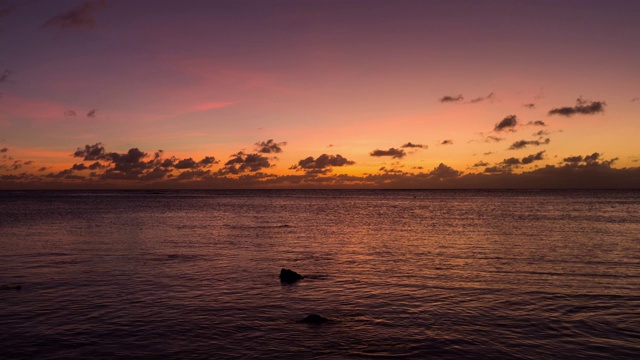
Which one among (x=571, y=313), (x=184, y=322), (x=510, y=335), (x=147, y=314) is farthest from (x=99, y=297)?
(x=571, y=313)

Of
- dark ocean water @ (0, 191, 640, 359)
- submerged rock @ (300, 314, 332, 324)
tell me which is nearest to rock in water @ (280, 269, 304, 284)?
dark ocean water @ (0, 191, 640, 359)

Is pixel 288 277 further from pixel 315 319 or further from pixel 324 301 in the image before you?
pixel 315 319

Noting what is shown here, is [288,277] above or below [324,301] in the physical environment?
above

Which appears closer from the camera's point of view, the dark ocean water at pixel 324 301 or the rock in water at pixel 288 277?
the dark ocean water at pixel 324 301

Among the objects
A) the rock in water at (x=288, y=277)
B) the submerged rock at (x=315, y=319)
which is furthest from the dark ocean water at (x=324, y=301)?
the rock in water at (x=288, y=277)

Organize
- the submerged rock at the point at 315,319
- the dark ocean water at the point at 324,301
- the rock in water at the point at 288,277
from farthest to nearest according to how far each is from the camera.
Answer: the rock in water at the point at 288,277 < the submerged rock at the point at 315,319 < the dark ocean water at the point at 324,301

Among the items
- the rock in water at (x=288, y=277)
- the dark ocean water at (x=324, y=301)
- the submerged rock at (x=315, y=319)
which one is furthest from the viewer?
the rock in water at (x=288, y=277)

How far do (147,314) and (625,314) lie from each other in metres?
20.7

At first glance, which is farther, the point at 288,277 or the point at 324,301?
the point at 288,277

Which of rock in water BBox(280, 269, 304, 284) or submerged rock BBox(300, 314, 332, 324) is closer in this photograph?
submerged rock BBox(300, 314, 332, 324)

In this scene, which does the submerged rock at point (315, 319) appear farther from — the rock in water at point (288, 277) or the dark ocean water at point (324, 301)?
the rock in water at point (288, 277)

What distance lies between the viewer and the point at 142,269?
33.0 m

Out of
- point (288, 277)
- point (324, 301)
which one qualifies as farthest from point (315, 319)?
point (288, 277)

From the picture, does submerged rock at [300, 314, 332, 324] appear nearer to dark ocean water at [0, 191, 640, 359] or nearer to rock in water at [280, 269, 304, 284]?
dark ocean water at [0, 191, 640, 359]
